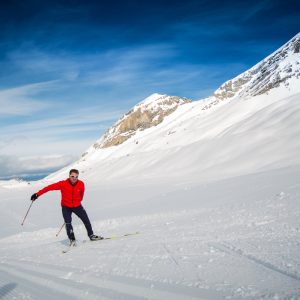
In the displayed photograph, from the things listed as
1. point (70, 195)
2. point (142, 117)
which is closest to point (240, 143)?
point (70, 195)

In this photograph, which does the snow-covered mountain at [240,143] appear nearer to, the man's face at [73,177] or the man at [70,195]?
the man at [70,195]

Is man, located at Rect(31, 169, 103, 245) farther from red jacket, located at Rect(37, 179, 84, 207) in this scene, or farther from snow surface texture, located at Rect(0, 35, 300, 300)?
snow surface texture, located at Rect(0, 35, 300, 300)

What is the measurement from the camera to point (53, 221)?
14.9 m

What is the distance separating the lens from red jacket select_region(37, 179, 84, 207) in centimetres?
879

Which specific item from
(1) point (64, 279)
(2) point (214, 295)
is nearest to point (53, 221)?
(1) point (64, 279)

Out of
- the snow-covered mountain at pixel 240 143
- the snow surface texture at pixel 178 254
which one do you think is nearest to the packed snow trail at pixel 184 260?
the snow surface texture at pixel 178 254

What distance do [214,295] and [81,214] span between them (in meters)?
5.73

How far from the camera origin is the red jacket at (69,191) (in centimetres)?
879

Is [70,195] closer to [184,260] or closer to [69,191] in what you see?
[69,191]

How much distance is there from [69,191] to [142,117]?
380 feet

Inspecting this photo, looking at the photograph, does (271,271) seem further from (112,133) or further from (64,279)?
(112,133)

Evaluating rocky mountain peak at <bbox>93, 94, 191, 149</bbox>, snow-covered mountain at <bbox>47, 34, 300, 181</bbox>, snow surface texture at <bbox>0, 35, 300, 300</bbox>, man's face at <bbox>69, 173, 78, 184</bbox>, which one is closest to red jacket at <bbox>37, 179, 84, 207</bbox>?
man's face at <bbox>69, 173, 78, 184</bbox>

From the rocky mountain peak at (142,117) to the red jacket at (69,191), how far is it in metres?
106

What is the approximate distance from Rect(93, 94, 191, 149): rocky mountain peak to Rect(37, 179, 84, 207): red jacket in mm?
106045
